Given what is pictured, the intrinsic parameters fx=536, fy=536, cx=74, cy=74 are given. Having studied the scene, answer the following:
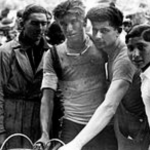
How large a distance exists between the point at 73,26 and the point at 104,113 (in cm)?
79

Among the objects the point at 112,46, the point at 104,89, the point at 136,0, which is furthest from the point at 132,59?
the point at 136,0

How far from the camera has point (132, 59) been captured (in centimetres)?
324

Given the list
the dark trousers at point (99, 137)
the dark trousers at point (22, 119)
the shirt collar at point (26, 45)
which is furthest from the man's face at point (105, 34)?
the dark trousers at point (22, 119)

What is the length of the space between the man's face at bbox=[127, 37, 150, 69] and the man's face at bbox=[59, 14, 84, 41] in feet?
1.78

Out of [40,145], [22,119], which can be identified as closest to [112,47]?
[40,145]

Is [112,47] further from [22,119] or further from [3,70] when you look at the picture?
[22,119]

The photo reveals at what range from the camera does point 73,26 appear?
3725mm

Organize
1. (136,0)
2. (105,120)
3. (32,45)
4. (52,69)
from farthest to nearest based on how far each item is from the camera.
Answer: (136,0)
(32,45)
(52,69)
(105,120)

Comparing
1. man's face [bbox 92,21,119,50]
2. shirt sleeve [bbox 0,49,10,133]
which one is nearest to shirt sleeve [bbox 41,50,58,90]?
man's face [bbox 92,21,119,50]

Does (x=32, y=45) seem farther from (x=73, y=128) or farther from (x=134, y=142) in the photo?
(x=134, y=142)

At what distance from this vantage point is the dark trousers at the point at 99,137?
369 cm

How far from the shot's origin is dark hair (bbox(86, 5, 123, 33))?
3514 millimetres

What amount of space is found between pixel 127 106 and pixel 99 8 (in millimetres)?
681

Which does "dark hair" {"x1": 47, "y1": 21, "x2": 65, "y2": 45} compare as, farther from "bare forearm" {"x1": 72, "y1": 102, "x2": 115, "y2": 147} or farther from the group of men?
"bare forearm" {"x1": 72, "y1": 102, "x2": 115, "y2": 147}
